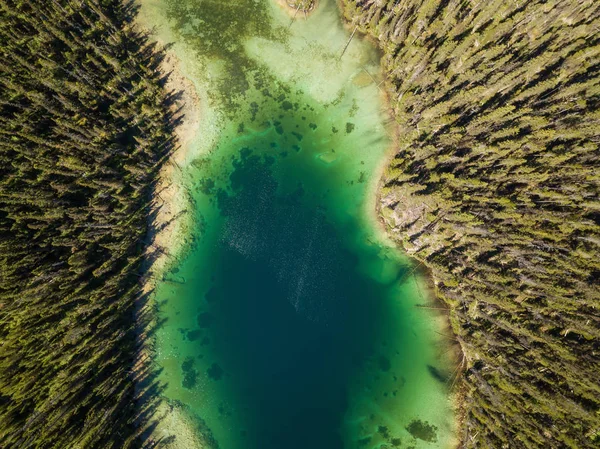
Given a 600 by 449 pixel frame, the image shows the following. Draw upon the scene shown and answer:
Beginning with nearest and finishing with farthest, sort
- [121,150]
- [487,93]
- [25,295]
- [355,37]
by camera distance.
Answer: [25,295] < [487,93] < [121,150] < [355,37]

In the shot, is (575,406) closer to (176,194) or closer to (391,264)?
(391,264)

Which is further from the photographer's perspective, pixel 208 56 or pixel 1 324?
pixel 208 56

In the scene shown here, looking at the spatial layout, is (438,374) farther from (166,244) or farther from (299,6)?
(299,6)

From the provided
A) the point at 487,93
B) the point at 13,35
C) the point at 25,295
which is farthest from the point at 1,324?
the point at 487,93

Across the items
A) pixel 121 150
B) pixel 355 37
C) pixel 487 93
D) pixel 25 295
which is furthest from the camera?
pixel 355 37

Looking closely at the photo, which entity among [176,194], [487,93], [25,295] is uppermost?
[487,93]

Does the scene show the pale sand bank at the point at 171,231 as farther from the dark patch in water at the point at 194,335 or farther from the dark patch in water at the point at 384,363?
the dark patch in water at the point at 384,363
